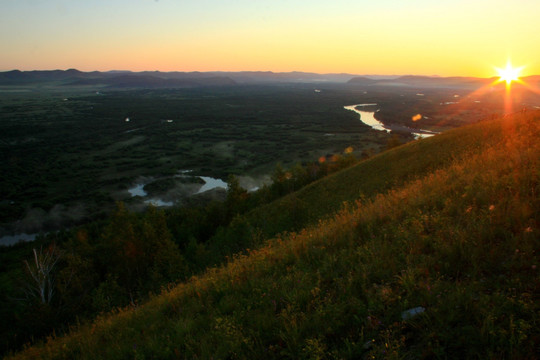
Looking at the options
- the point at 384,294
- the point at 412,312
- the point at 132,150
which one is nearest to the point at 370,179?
the point at 384,294

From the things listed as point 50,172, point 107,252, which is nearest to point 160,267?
point 107,252

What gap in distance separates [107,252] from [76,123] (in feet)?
472

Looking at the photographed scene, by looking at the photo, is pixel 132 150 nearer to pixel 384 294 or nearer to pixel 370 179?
pixel 370 179

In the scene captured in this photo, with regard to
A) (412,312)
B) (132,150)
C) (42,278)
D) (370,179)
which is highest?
(412,312)

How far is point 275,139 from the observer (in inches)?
4331

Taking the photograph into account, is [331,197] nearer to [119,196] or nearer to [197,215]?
[197,215]

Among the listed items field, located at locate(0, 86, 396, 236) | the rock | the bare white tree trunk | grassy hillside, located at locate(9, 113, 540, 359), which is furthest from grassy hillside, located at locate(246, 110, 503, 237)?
field, located at locate(0, 86, 396, 236)

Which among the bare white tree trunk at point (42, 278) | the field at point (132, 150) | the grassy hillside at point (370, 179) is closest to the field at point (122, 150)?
the field at point (132, 150)

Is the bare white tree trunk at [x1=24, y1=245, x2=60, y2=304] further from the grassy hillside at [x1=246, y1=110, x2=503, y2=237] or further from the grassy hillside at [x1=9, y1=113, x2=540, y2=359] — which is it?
the grassy hillside at [x1=246, y1=110, x2=503, y2=237]

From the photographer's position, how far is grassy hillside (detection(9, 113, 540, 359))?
3.62 meters

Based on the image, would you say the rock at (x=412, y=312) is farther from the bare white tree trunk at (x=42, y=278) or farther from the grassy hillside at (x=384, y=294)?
the bare white tree trunk at (x=42, y=278)

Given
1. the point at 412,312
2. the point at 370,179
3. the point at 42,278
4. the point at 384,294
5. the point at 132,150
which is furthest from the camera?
the point at 132,150

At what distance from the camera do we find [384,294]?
4.43 m

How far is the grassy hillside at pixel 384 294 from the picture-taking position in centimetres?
362
